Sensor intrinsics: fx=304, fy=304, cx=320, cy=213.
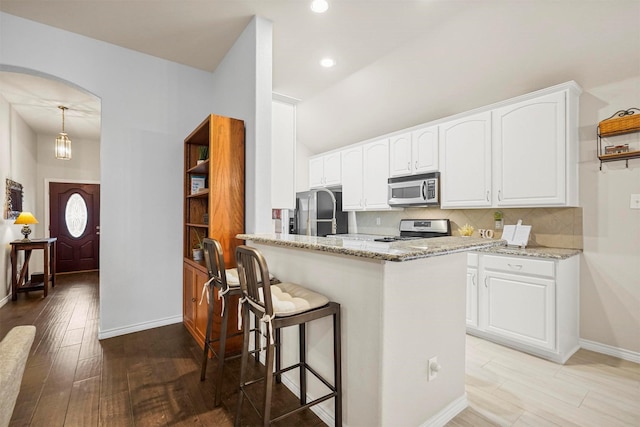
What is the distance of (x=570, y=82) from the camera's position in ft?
8.59

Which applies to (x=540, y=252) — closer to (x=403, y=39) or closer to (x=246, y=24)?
(x=403, y=39)

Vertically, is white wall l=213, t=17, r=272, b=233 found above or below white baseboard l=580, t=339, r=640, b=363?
above

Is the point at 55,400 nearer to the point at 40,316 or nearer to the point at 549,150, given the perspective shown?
the point at 40,316

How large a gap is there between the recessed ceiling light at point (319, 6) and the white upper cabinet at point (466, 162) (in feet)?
6.17

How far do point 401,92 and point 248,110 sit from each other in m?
1.97

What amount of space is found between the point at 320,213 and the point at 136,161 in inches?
106

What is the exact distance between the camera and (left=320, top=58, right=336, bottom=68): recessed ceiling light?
3.18 m

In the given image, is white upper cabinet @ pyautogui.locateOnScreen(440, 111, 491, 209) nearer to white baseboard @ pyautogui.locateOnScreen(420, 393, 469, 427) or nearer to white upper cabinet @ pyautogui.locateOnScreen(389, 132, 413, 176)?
white upper cabinet @ pyautogui.locateOnScreen(389, 132, 413, 176)

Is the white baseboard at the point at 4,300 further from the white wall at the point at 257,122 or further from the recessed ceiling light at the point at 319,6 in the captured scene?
the recessed ceiling light at the point at 319,6

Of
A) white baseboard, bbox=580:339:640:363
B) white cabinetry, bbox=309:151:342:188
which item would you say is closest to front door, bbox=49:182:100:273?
white cabinetry, bbox=309:151:342:188

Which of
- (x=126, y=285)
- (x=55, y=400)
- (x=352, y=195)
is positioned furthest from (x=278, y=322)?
(x=352, y=195)

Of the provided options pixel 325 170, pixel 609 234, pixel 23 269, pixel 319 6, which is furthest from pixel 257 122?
pixel 23 269

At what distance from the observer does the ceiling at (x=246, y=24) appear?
7.90 ft

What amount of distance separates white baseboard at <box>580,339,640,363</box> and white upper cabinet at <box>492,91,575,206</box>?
4.31 feet
